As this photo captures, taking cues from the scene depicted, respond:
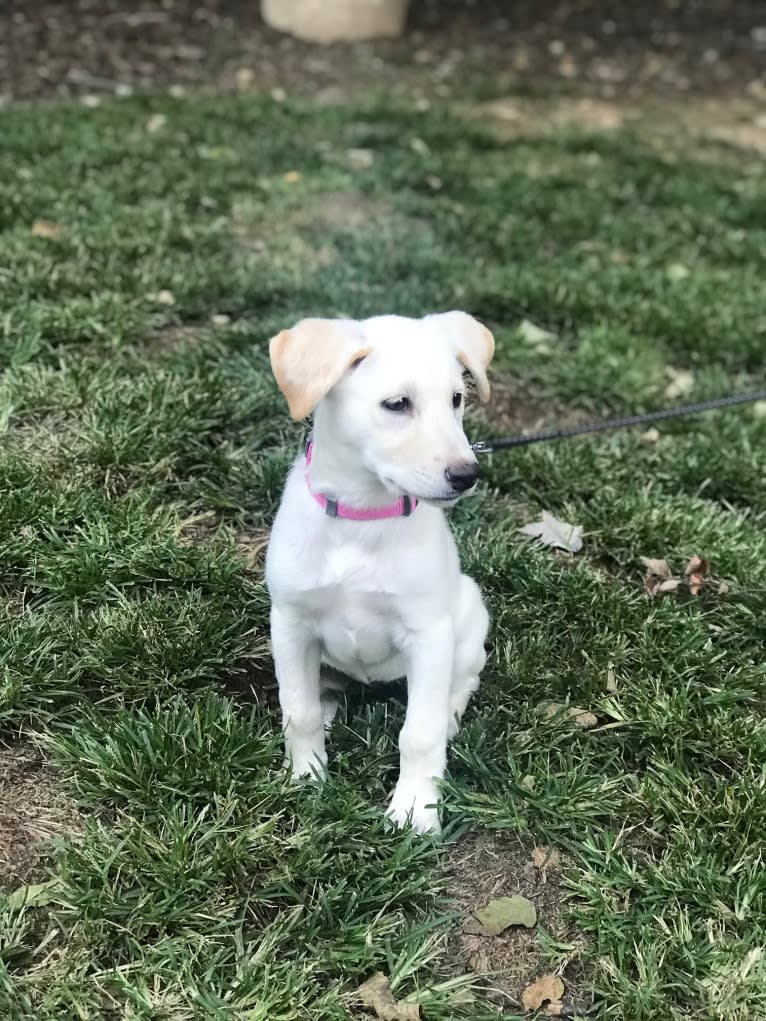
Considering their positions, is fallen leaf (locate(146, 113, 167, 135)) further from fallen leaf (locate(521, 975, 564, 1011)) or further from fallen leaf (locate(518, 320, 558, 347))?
fallen leaf (locate(521, 975, 564, 1011))

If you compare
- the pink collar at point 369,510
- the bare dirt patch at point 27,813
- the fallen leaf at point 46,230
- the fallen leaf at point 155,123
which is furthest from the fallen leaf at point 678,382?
the fallen leaf at point 155,123

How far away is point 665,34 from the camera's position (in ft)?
44.9

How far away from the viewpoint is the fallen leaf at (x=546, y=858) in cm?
233

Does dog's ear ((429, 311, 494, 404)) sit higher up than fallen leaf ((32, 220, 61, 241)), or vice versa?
dog's ear ((429, 311, 494, 404))

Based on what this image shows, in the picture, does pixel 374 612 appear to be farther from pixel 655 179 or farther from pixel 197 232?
pixel 655 179

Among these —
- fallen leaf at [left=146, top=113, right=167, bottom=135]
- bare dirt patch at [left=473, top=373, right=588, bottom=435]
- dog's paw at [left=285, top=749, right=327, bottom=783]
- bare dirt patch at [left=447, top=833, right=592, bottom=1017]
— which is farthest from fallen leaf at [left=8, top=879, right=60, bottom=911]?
fallen leaf at [left=146, top=113, right=167, bottom=135]

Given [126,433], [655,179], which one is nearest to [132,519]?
[126,433]

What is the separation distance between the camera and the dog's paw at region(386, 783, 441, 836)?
234 cm

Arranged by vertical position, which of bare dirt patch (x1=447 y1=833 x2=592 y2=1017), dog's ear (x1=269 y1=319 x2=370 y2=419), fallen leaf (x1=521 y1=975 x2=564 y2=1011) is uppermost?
dog's ear (x1=269 y1=319 x2=370 y2=419)

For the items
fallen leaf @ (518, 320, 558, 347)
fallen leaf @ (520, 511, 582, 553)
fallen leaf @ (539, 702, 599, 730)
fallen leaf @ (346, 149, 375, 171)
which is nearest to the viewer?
fallen leaf @ (539, 702, 599, 730)

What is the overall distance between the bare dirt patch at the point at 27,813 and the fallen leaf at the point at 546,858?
3.65 ft

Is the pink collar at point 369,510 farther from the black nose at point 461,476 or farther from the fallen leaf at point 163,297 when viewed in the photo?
the fallen leaf at point 163,297

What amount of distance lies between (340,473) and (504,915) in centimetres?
110

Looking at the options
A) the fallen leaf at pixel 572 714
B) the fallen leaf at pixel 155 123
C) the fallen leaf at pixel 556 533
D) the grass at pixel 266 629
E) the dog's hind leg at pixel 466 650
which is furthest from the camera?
the fallen leaf at pixel 155 123
